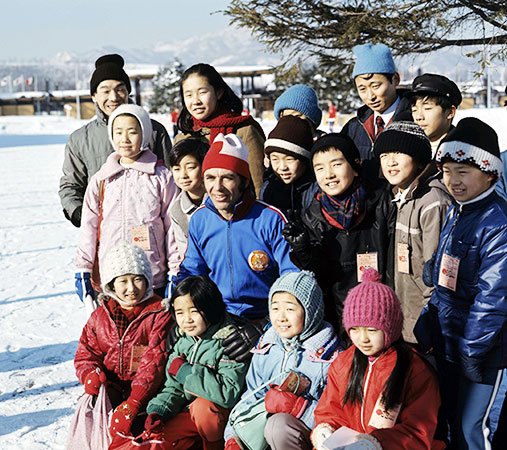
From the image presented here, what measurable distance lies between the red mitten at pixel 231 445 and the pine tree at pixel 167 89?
159 feet

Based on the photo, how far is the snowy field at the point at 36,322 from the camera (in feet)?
12.5

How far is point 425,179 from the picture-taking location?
305cm

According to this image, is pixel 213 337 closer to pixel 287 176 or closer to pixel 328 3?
pixel 287 176

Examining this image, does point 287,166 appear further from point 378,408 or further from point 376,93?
point 378,408

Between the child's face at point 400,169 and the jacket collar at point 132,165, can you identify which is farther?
the jacket collar at point 132,165

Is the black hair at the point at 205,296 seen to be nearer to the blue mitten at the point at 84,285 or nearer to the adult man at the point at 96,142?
the blue mitten at the point at 84,285

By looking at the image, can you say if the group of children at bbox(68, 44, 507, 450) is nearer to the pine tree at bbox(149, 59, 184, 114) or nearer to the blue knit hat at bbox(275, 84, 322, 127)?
the blue knit hat at bbox(275, 84, 322, 127)

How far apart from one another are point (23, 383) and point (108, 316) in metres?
1.40

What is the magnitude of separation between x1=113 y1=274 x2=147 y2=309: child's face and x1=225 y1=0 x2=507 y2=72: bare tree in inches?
148

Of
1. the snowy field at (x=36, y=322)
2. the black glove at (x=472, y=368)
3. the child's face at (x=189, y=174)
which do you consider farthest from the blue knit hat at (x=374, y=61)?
the snowy field at (x=36, y=322)

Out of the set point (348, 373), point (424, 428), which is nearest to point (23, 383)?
point (348, 373)

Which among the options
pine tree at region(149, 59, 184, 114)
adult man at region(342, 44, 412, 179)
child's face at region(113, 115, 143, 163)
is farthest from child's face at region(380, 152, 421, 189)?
pine tree at region(149, 59, 184, 114)

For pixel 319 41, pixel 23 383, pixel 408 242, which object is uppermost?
pixel 319 41

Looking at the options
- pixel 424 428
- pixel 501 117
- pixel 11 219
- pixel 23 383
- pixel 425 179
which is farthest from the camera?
pixel 501 117
